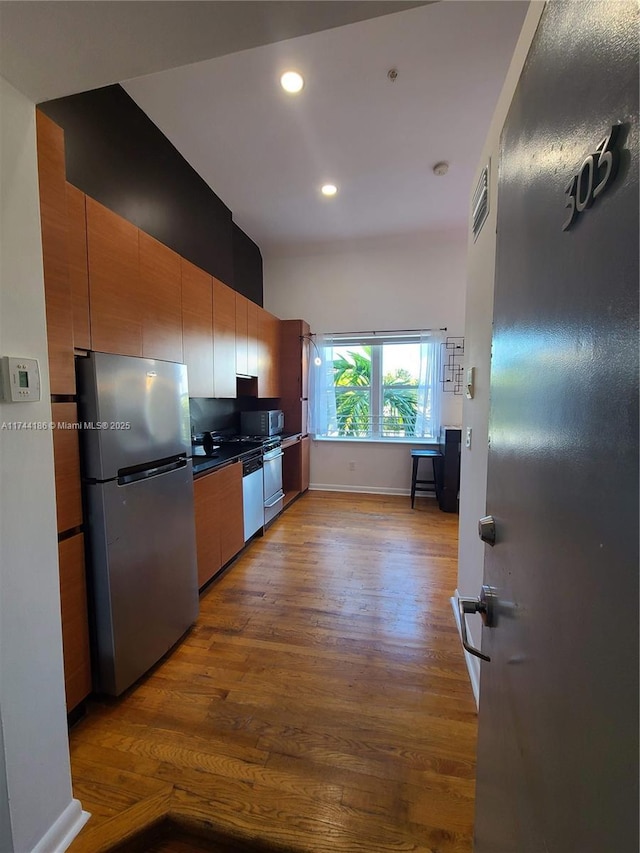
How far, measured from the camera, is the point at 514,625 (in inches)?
24.6

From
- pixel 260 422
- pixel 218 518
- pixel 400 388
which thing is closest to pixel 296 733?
pixel 218 518

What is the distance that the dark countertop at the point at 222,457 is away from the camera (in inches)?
91.2

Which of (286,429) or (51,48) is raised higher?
(51,48)

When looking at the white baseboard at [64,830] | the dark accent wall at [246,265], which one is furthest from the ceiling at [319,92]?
the white baseboard at [64,830]

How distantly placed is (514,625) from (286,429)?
13.0 ft

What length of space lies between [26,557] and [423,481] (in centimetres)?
409

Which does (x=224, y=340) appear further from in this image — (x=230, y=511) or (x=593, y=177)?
(x=593, y=177)

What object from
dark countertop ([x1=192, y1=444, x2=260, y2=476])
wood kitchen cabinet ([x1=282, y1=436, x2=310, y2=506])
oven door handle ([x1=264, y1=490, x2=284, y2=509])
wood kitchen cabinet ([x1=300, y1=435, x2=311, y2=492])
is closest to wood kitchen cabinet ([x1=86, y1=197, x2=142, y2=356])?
dark countertop ([x1=192, y1=444, x2=260, y2=476])

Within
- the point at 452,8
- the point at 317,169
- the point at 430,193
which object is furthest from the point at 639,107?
the point at 430,193

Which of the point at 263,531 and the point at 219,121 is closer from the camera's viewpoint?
the point at 219,121

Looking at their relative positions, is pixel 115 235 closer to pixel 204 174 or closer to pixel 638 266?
pixel 204 174

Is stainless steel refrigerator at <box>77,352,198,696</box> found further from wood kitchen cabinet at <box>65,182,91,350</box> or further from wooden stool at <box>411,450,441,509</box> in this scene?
wooden stool at <box>411,450,441,509</box>

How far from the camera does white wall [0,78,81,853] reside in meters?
0.91

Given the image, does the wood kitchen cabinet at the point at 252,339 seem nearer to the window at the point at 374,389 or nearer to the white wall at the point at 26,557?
the window at the point at 374,389
